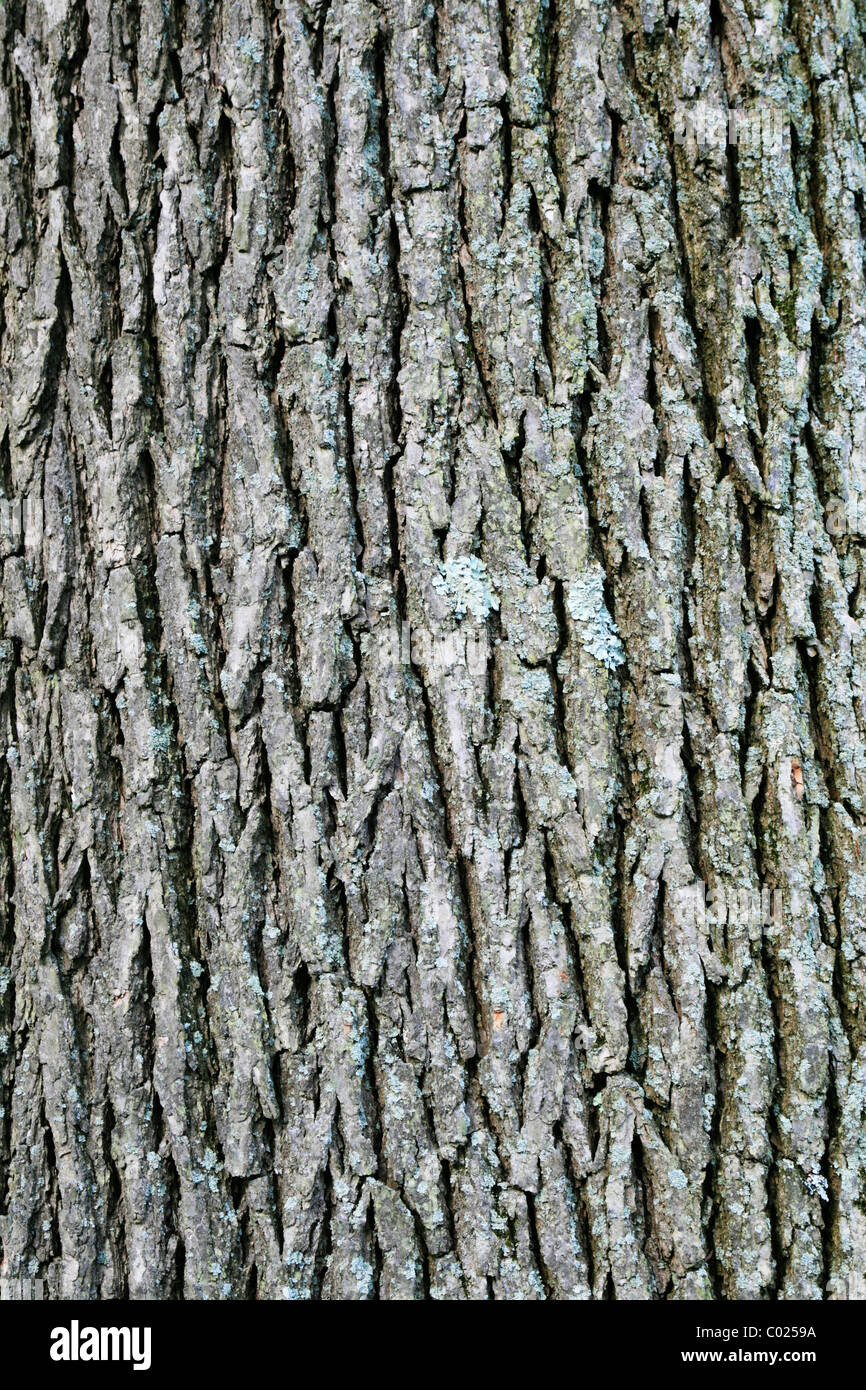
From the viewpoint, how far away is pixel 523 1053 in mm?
1442

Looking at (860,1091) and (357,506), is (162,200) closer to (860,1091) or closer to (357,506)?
(357,506)

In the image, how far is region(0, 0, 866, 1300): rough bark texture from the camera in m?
1.44

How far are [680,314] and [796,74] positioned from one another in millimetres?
457

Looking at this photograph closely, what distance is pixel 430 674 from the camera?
4.80 ft

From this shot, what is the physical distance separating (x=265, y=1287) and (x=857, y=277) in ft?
6.08

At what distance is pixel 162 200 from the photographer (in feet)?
4.95

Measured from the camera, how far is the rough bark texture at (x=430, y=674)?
1443 mm

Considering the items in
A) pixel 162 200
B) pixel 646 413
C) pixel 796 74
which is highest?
pixel 796 74

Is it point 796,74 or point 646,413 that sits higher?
point 796,74

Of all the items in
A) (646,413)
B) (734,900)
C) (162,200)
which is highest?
(162,200)

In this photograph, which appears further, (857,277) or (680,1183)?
(857,277)

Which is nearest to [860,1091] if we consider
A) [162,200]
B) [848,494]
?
[848,494]

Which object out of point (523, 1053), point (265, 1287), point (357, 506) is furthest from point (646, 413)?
point (265, 1287)

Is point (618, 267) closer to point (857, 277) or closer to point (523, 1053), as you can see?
point (857, 277)
